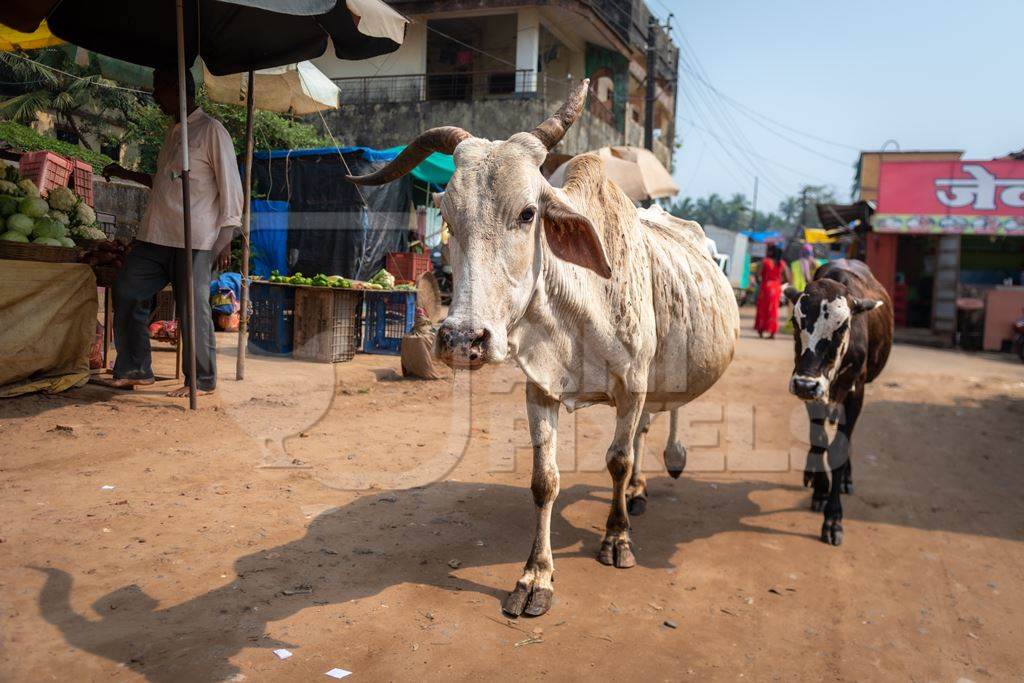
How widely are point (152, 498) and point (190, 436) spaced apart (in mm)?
1104

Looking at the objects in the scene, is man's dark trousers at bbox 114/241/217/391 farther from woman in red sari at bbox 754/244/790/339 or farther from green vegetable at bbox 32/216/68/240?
woman in red sari at bbox 754/244/790/339

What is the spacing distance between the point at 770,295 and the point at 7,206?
43.0ft

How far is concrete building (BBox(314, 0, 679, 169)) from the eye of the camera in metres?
18.6

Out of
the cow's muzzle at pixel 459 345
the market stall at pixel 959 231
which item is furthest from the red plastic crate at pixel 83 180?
the market stall at pixel 959 231

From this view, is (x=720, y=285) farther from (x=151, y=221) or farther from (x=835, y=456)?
(x=151, y=221)

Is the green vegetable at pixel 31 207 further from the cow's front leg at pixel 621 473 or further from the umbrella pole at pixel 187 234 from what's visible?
the cow's front leg at pixel 621 473

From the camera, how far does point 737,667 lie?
270cm

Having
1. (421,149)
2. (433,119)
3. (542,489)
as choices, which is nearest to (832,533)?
(542,489)

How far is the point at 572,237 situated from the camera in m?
2.85

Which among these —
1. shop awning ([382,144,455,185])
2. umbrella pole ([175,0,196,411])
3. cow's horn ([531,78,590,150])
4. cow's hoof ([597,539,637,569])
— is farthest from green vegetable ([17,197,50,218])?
shop awning ([382,144,455,185])

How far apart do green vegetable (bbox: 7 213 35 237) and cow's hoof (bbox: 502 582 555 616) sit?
14.4 feet

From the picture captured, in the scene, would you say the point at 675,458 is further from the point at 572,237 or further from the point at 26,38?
the point at 26,38

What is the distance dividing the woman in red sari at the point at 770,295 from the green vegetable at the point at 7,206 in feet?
42.5

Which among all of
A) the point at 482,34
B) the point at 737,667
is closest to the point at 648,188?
A: the point at 737,667
